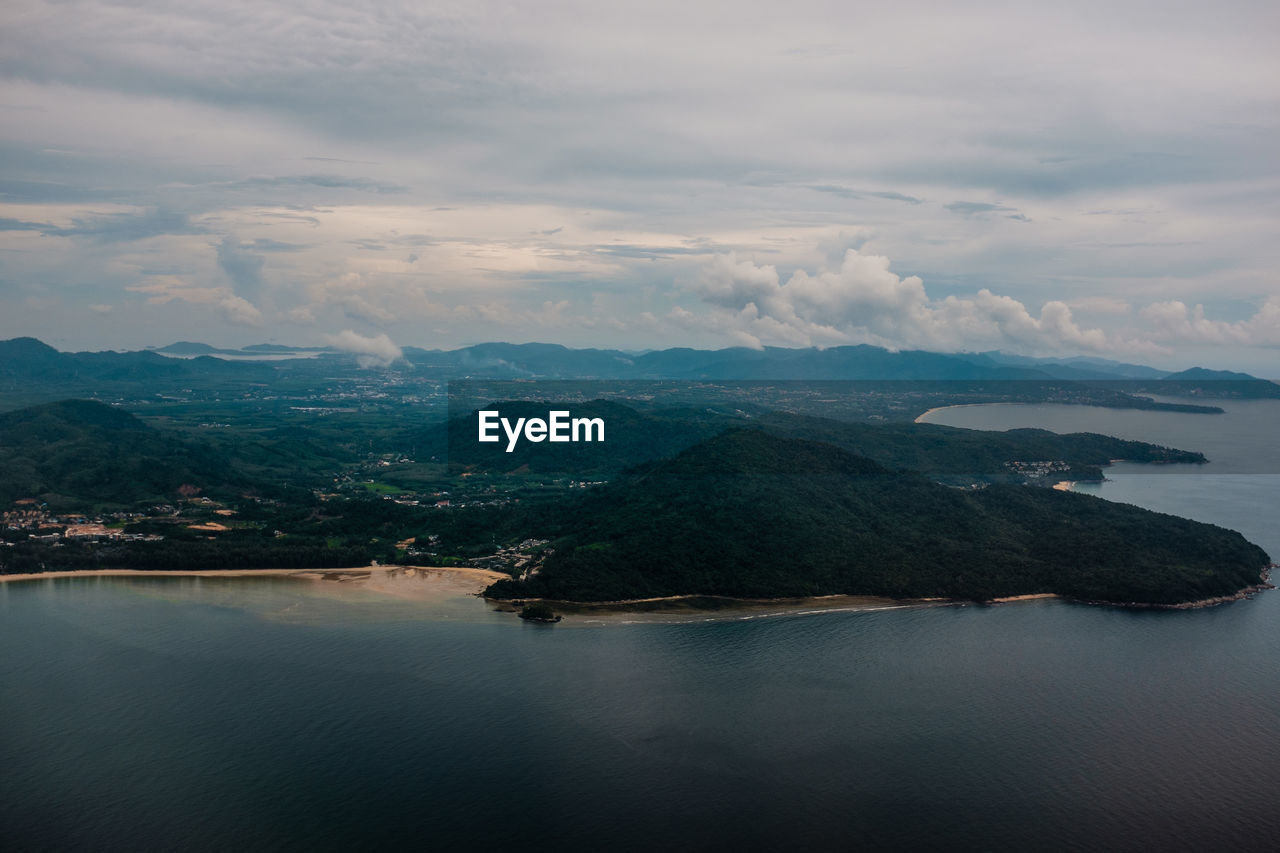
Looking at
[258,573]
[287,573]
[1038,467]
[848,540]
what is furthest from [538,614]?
[1038,467]

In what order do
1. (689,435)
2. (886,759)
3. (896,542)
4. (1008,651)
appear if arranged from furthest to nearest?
(689,435)
(896,542)
(1008,651)
(886,759)

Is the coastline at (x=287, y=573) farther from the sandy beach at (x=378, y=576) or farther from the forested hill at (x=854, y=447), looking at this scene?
the forested hill at (x=854, y=447)

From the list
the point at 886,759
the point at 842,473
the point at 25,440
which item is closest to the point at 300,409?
the point at 25,440

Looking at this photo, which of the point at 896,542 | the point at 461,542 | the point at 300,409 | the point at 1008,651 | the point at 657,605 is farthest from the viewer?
the point at 300,409

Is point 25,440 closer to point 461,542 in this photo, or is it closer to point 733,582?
point 461,542

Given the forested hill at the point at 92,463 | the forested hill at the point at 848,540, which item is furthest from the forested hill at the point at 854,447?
the forested hill at the point at 92,463

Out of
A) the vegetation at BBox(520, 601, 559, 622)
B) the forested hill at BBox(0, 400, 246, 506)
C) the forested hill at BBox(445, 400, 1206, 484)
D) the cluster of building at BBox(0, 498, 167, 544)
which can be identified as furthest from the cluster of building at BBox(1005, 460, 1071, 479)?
the cluster of building at BBox(0, 498, 167, 544)
